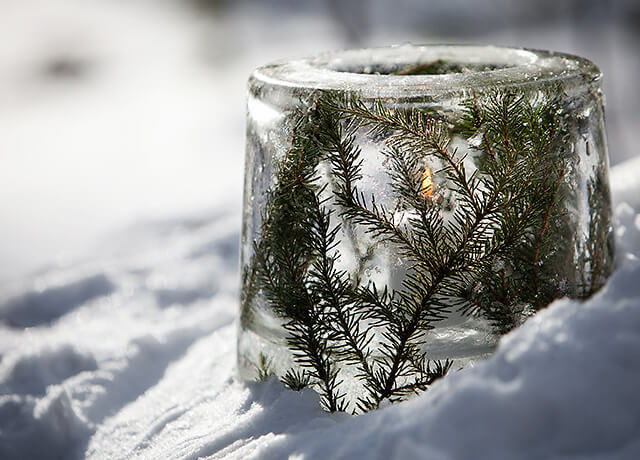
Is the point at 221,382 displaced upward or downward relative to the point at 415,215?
downward

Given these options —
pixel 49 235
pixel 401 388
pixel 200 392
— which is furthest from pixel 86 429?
pixel 49 235

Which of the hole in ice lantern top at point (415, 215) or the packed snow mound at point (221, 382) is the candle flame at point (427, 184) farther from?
the packed snow mound at point (221, 382)

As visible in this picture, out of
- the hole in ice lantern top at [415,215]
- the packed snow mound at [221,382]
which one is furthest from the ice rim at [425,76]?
the packed snow mound at [221,382]

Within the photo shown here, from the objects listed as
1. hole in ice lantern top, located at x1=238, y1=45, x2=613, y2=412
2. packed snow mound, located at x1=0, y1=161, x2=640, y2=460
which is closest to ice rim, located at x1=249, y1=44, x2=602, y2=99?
hole in ice lantern top, located at x1=238, y1=45, x2=613, y2=412

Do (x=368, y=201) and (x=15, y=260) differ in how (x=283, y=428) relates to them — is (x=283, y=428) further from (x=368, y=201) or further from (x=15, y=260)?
(x=15, y=260)

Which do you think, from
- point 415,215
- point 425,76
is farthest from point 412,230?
point 425,76

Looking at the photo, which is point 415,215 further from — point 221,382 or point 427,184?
point 221,382
